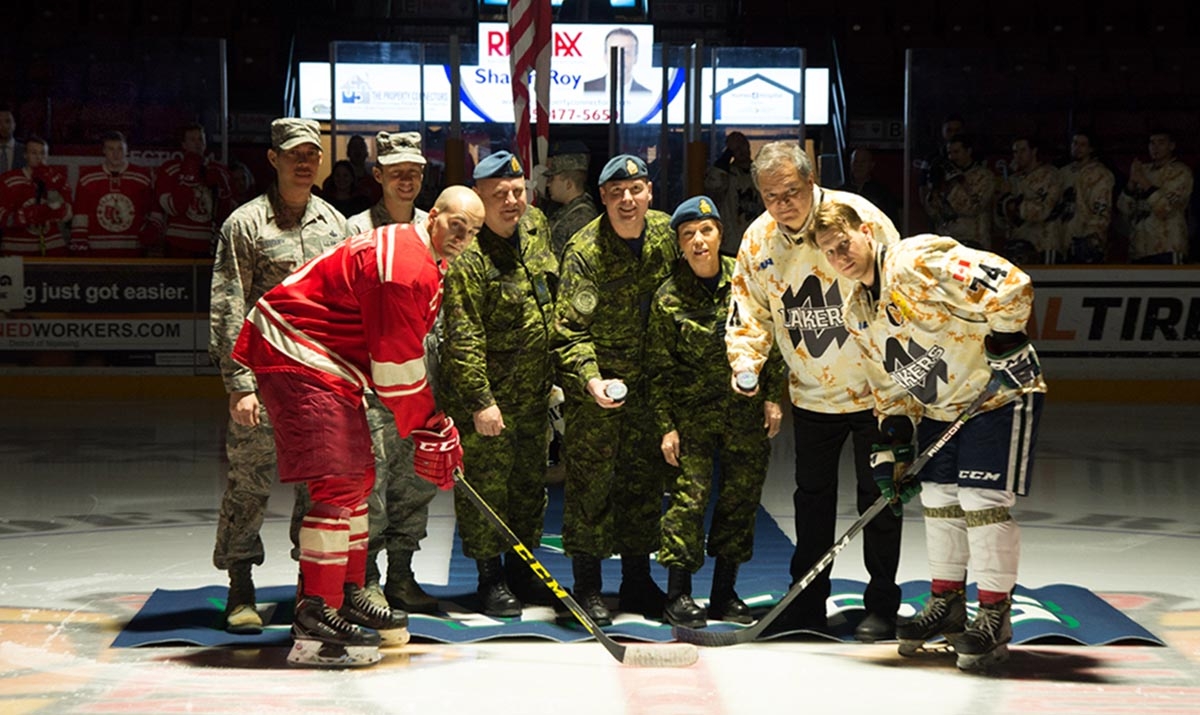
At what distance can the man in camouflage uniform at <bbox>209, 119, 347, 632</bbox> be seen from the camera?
538 centimetres

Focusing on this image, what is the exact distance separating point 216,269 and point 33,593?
5.02 ft

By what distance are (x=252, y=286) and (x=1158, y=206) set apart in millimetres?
8775

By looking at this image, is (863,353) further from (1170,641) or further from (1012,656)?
(1170,641)

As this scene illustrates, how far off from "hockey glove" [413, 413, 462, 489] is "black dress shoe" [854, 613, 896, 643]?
4.87ft

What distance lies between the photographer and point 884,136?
17.0 m

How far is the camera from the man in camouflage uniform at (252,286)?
5.38m

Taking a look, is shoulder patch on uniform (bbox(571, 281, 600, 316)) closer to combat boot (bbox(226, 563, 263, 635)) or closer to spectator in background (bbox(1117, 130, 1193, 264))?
combat boot (bbox(226, 563, 263, 635))

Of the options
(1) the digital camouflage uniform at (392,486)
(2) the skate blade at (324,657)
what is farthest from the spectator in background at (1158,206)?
(2) the skate blade at (324,657)

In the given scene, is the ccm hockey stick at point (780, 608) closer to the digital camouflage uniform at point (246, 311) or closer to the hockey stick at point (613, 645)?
the hockey stick at point (613, 645)

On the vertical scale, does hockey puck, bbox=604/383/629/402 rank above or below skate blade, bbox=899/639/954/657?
above

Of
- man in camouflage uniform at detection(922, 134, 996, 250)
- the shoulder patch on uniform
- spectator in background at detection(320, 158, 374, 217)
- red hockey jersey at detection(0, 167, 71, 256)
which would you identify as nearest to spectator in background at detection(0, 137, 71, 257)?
red hockey jersey at detection(0, 167, 71, 256)

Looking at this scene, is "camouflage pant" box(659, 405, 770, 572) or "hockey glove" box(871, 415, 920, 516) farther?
"camouflage pant" box(659, 405, 770, 572)

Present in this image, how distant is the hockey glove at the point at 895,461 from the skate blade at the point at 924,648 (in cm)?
45

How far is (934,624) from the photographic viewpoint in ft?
16.7
